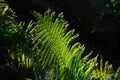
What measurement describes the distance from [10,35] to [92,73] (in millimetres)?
1489

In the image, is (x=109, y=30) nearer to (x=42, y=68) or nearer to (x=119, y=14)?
(x=119, y=14)

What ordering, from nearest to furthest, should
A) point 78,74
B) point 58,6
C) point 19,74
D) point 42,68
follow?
1. point 78,74
2. point 42,68
3. point 19,74
4. point 58,6

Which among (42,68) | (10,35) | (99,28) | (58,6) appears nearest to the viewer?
(42,68)

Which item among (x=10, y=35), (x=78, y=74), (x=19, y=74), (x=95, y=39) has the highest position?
(x=95, y=39)

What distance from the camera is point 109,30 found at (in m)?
6.91

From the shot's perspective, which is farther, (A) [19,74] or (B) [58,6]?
(B) [58,6]

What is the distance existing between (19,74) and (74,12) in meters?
3.90

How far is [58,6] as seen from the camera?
743 centimetres

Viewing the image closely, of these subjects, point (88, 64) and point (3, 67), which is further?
point (3, 67)

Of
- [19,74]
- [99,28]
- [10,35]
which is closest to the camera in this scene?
[19,74]

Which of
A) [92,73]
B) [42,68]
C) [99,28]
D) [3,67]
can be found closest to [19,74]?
[3,67]

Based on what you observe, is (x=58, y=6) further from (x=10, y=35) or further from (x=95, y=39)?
(x=10, y=35)

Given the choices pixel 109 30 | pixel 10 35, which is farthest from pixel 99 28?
pixel 10 35

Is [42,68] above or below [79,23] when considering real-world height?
below
